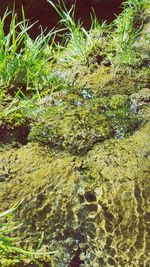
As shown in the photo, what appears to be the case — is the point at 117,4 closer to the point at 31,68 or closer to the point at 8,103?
the point at 31,68

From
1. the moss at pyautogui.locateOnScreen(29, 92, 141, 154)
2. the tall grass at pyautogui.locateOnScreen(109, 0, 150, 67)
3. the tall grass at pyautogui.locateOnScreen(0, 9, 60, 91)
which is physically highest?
the tall grass at pyautogui.locateOnScreen(0, 9, 60, 91)

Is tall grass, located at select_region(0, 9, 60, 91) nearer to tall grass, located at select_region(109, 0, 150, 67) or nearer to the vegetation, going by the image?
the vegetation

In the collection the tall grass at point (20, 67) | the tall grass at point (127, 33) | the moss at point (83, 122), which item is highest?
the tall grass at point (20, 67)

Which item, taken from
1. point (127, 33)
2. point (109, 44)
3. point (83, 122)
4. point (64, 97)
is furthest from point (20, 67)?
point (127, 33)

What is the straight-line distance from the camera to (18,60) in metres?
3.04

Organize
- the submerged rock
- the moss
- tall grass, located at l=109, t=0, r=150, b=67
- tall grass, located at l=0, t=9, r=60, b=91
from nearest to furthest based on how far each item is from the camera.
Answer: the submerged rock
the moss
tall grass, located at l=0, t=9, r=60, b=91
tall grass, located at l=109, t=0, r=150, b=67

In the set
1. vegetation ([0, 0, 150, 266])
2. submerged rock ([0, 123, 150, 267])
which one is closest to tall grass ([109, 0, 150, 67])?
vegetation ([0, 0, 150, 266])

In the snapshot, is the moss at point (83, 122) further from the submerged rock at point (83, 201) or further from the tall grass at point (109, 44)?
the tall grass at point (109, 44)

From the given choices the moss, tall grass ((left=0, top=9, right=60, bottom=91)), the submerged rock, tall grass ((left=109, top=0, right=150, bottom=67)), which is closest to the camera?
the submerged rock

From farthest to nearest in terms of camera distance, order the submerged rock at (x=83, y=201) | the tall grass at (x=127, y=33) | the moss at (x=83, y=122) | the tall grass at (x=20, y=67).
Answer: the tall grass at (x=127, y=33)
the tall grass at (x=20, y=67)
the moss at (x=83, y=122)
the submerged rock at (x=83, y=201)

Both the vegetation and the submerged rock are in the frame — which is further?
the vegetation

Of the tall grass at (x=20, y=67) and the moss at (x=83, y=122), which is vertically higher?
the tall grass at (x=20, y=67)

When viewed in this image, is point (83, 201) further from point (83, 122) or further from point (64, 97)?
point (64, 97)

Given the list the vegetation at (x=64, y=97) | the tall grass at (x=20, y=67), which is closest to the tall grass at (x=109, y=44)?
the vegetation at (x=64, y=97)
